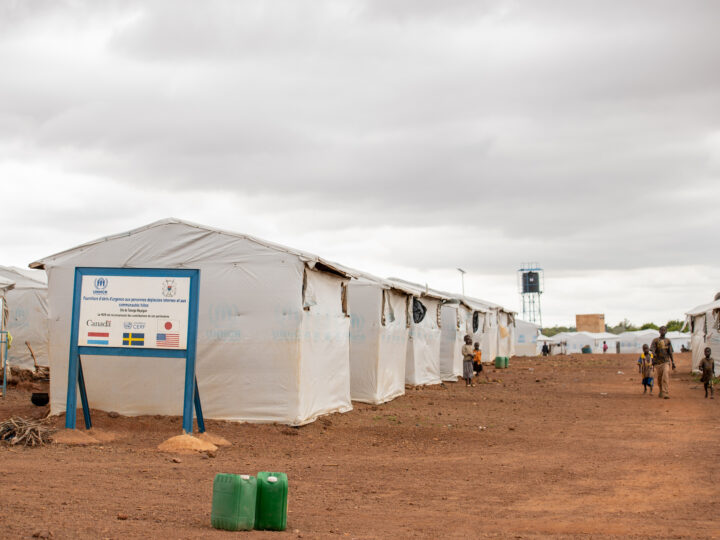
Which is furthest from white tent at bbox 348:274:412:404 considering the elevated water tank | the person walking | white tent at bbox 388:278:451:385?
the elevated water tank

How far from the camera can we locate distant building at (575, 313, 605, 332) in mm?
89875

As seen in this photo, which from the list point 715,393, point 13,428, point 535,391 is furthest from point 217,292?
point 715,393

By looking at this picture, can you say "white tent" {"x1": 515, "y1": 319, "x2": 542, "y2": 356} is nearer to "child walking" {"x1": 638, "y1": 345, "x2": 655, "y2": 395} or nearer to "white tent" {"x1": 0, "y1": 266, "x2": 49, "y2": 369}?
"child walking" {"x1": 638, "y1": 345, "x2": 655, "y2": 395}

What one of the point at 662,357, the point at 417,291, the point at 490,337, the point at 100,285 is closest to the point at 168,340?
the point at 100,285

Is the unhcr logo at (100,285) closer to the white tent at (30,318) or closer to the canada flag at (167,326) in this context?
the canada flag at (167,326)

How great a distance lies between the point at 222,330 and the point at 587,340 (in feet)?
223

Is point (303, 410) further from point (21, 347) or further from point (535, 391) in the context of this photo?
point (21, 347)

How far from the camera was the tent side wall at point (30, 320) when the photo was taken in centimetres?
2503

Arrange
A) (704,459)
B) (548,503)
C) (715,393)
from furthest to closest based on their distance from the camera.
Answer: (715,393) < (704,459) < (548,503)

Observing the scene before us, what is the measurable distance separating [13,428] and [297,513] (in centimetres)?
581

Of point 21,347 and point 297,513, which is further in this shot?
point 21,347

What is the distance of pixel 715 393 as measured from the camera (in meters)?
22.1

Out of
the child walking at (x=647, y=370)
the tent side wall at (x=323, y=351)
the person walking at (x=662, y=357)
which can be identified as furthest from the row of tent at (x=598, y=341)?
the tent side wall at (x=323, y=351)

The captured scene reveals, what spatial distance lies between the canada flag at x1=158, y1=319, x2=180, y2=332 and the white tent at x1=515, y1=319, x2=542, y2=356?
165 feet
